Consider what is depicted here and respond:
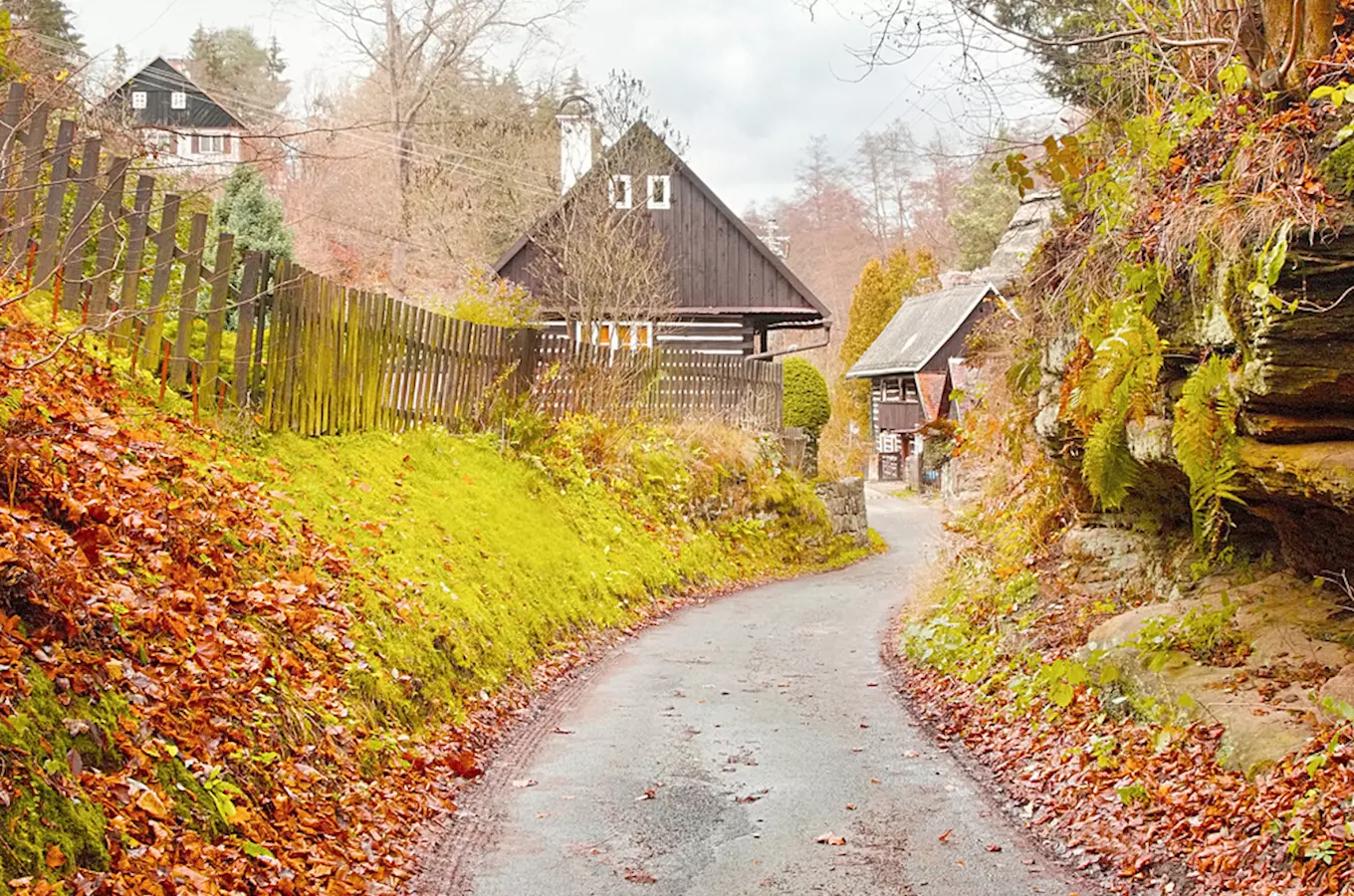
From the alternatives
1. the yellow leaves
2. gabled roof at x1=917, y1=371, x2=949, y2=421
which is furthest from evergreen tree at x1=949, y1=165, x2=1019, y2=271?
the yellow leaves

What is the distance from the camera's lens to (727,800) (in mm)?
7449

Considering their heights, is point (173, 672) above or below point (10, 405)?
below

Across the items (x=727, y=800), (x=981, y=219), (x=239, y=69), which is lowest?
(x=727, y=800)

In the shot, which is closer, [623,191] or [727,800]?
[727,800]

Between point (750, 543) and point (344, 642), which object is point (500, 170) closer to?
point (750, 543)

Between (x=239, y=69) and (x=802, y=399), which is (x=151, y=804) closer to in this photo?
(x=802, y=399)

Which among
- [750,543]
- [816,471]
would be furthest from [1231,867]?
[816,471]

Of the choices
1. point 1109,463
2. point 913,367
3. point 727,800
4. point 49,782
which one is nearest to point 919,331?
point 913,367

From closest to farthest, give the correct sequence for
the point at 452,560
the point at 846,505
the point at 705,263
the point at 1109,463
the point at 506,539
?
the point at 1109,463, the point at 452,560, the point at 506,539, the point at 846,505, the point at 705,263

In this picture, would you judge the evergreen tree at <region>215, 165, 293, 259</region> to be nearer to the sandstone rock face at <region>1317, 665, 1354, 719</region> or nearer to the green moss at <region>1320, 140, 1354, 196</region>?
the green moss at <region>1320, 140, 1354, 196</region>

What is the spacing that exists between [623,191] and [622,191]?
5cm

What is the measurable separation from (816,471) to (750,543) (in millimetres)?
4448

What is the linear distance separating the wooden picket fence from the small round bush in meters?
10.4

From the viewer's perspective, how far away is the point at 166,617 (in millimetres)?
5895
